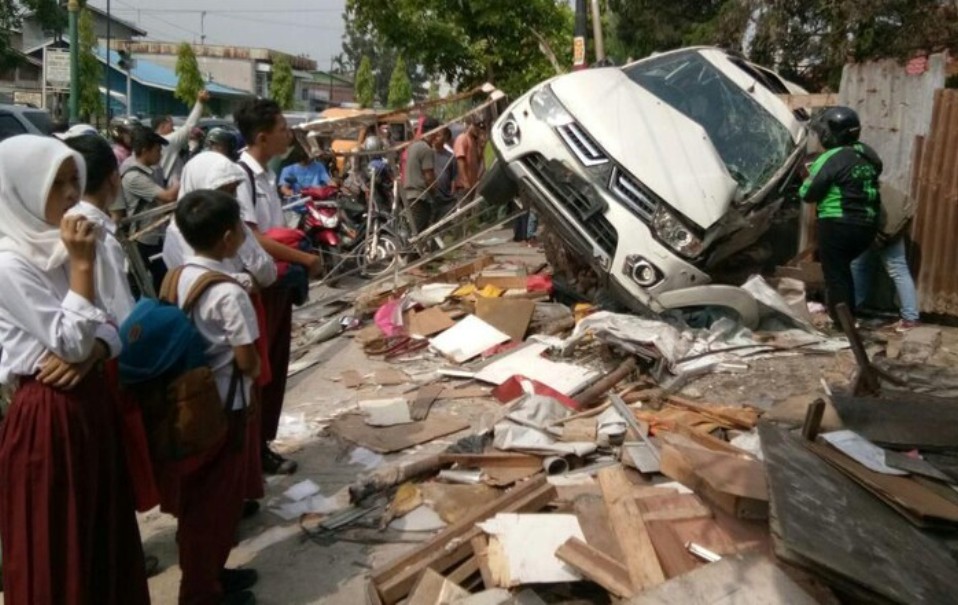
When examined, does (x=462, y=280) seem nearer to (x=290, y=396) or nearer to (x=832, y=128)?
(x=290, y=396)

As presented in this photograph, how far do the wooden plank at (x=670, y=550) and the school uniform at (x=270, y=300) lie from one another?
2.26 meters

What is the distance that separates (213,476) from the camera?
12.1ft

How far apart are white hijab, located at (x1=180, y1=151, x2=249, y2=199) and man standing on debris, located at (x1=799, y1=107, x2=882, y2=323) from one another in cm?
475

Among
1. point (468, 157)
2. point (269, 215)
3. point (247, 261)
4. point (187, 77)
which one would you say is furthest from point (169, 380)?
point (187, 77)

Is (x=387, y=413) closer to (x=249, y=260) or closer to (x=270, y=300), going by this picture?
(x=270, y=300)

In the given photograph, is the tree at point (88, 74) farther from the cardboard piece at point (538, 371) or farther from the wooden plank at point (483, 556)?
the wooden plank at point (483, 556)

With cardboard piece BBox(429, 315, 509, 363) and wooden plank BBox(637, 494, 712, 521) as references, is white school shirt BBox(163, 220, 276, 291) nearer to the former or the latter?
wooden plank BBox(637, 494, 712, 521)

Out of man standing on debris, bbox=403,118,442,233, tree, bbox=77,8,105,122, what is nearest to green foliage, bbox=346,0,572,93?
man standing on debris, bbox=403,118,442,233

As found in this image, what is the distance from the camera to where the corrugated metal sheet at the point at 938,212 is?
788 cm

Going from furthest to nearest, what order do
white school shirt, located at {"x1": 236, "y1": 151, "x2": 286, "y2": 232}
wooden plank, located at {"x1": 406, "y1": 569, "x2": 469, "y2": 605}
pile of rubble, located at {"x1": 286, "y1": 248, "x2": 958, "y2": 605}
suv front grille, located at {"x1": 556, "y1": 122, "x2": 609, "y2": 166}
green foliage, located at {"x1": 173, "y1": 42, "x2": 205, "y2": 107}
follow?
green foliage, located at {"x1": 173, "y1": 42, "x2": 205, "y2": 107}
suv front grille, located at {"x1": 556, "y1": 122, "x2": 609, "y2": 166}
white school shirt, located at {"x1": 236, "y1": 151, "x2": 286, "y2": 232}
wooden plank, located at {"x1": 406, "y1": 569, "x2": 469, "y2": 605}
pile of rubble, located at {"x1": 286, "y1": 248, "x2": 958, "y2": 605}

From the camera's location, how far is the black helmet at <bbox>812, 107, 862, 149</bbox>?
729cm

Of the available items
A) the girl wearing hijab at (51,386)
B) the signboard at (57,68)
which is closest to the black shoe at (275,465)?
the girl wearing hijab at (51,386)

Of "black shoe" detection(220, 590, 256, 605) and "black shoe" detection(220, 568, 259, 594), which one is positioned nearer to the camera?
"black shoe" detection(220, 590, 256, 605)

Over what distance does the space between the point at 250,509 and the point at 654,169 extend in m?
4.07
